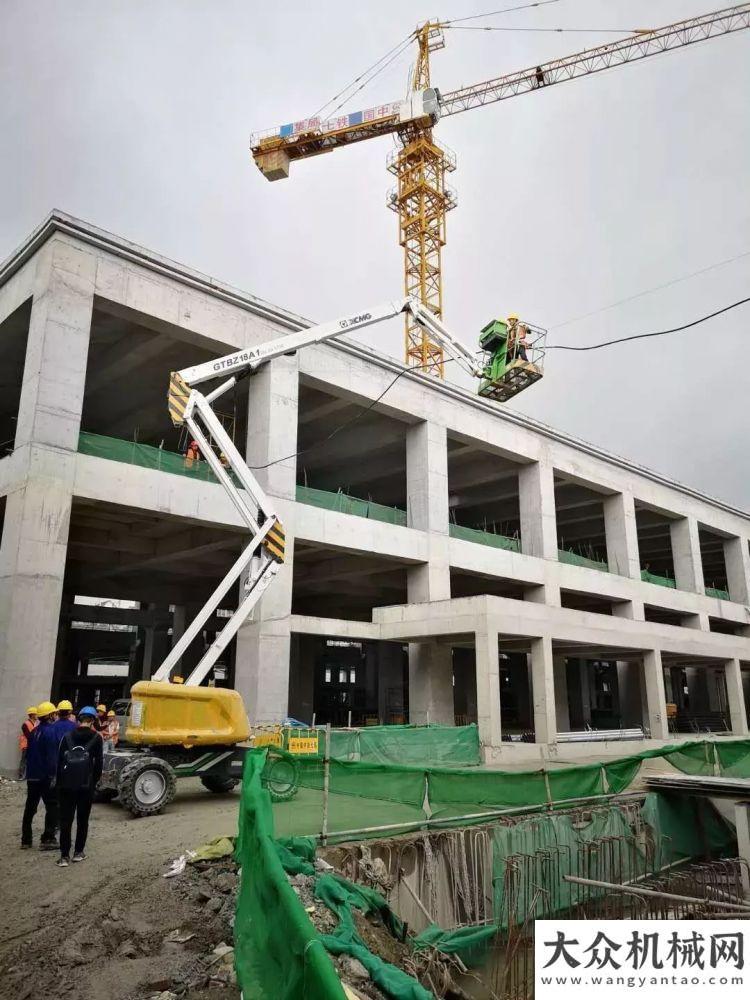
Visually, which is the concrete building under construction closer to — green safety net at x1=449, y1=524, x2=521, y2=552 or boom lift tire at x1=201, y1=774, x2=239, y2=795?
green safety net at x1=449, y1=524, x2=521, y2=552

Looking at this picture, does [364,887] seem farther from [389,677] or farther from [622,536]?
[389,677]

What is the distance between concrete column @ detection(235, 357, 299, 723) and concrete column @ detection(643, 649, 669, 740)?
17208 millimetres

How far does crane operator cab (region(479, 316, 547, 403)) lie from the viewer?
17094mm

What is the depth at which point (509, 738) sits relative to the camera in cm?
2722

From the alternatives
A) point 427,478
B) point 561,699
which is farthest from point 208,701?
point 561,699

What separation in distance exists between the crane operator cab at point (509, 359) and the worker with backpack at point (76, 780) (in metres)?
12.0

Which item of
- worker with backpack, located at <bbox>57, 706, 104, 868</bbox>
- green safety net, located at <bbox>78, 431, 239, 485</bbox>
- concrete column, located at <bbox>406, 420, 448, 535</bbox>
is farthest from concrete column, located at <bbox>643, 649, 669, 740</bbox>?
worker with backpack, located at <bbox>57, 706, 104, 868</bbox>

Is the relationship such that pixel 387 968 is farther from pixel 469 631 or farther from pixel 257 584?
pixel 469 631

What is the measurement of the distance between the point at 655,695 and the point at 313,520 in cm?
1768

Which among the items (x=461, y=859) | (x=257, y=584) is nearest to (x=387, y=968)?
(x=461, y=859)

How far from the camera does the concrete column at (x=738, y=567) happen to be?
4672 cm

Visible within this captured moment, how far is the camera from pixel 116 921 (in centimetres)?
687

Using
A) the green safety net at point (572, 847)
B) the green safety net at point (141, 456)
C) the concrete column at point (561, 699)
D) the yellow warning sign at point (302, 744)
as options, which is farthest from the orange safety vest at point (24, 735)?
the concrete column at point (561, 699)

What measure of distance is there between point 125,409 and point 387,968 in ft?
89.5
